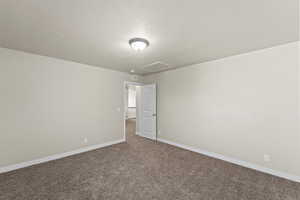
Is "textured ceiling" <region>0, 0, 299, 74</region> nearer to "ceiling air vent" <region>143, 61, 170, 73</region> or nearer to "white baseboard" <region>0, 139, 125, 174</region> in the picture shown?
"ceiling air vent" <region>143, 61, 170, 73</region>

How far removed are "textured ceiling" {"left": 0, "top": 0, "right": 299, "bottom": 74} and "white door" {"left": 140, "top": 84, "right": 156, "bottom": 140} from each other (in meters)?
2.10

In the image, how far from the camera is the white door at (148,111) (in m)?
4.57

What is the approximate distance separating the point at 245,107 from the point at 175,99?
6.02 ft

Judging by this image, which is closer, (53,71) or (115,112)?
(53,71)

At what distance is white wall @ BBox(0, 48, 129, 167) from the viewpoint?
8.19ft

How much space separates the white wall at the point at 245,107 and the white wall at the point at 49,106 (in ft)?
8.08

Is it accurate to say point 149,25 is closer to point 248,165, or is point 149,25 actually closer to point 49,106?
point 49,106

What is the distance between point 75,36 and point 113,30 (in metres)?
0.72

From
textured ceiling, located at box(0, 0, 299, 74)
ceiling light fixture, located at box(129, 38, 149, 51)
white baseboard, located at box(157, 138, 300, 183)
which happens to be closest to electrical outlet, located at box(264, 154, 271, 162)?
white baseboard, located at box(157, 138, 300, 183)

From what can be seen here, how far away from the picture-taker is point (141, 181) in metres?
2.18

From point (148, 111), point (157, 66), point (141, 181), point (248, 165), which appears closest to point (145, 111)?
point (148, 111)

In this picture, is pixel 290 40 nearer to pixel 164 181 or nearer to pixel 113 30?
pixel 113 30

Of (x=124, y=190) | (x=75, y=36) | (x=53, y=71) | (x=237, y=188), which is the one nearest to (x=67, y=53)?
(x=53, y=71)

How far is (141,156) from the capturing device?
10.5 ft
